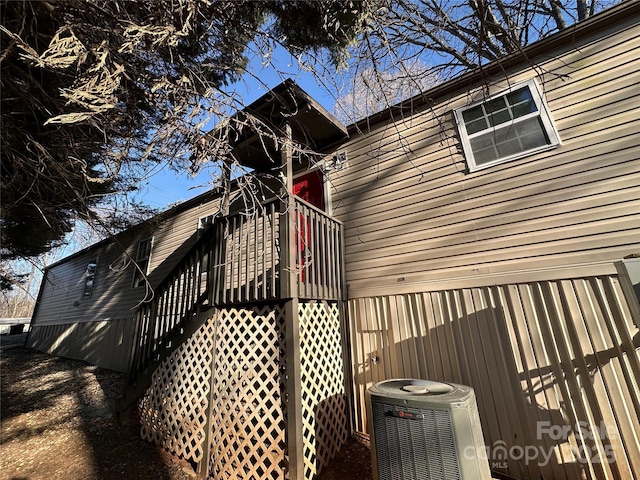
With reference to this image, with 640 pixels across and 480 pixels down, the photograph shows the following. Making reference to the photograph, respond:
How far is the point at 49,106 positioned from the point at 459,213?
562cm

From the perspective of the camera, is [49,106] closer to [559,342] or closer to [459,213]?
[459,213]

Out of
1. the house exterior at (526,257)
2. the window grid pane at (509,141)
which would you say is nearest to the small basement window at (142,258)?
the house exterior at (526,257)

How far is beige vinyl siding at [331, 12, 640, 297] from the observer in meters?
3.25

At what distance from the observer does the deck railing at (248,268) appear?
3750 millimetres

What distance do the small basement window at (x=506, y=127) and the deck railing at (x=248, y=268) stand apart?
2509 millimetres

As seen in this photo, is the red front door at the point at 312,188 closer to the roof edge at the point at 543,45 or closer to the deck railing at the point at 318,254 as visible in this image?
the deck railing at the point at 318,254

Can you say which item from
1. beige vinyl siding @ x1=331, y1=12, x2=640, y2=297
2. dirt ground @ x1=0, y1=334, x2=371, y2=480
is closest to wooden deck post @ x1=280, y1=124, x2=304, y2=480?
dirt ground @ x1=0, y1=334, x2=371, y2=480

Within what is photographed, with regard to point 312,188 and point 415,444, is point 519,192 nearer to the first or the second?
point 415,444

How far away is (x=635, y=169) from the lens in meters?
3.14

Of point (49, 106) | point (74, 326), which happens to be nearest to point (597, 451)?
point (49, 106)

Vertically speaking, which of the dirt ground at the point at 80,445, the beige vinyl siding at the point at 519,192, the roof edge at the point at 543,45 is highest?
the roof edge at the point at 543,45

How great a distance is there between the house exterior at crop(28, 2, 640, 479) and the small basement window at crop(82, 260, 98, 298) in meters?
8.94

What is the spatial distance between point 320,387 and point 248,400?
95cm

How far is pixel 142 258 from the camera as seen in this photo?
9.81 m
